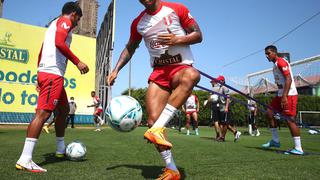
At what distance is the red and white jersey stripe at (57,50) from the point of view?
4523 mm

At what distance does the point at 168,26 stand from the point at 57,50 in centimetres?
190

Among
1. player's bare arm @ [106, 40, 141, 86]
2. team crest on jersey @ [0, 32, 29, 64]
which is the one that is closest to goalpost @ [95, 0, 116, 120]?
team crest on jersey @ [0, 32, 29, 64]

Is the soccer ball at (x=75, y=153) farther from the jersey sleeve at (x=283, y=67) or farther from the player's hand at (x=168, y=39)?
the jersey sleeve at (x=283, y=67)

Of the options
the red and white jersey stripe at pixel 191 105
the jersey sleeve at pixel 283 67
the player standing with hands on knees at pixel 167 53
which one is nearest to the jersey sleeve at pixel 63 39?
the player standing with hands on knees at pixel 167 53

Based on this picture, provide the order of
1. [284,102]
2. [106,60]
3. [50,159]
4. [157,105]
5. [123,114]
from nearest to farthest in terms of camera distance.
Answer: [123,114] → [157,105] → [50,159] → [284,102] → [106,60]

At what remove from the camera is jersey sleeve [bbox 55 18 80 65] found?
4.49 metres

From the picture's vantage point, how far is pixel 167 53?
3.72 metres

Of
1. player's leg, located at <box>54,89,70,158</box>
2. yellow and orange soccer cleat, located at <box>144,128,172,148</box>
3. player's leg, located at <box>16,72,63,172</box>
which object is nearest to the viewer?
yellow and orange soccer cleat, located at <box>144,128,172,148</box>

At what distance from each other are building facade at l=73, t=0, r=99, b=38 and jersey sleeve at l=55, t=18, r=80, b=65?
2647 cm

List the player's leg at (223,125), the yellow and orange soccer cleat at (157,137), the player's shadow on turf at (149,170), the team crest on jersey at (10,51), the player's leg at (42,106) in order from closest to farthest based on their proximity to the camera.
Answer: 1. the yellow and orange soccer cleat at (157,137)
2. the player's shadow on turf at (149,170)
3. the player's leg at (42,106)
4. the player's leg at (223,125)
5. the team crest on jersey at (10,51)

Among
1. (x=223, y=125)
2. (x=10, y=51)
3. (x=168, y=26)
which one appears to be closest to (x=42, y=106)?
(x=168, y=26)

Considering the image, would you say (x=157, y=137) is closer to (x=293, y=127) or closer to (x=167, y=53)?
(x=167, y=53)

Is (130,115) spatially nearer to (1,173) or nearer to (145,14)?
(145,14)

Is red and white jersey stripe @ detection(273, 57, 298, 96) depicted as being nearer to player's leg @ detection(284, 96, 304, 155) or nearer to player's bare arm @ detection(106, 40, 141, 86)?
player's leg @ detection(284, 96, 304, 155)
